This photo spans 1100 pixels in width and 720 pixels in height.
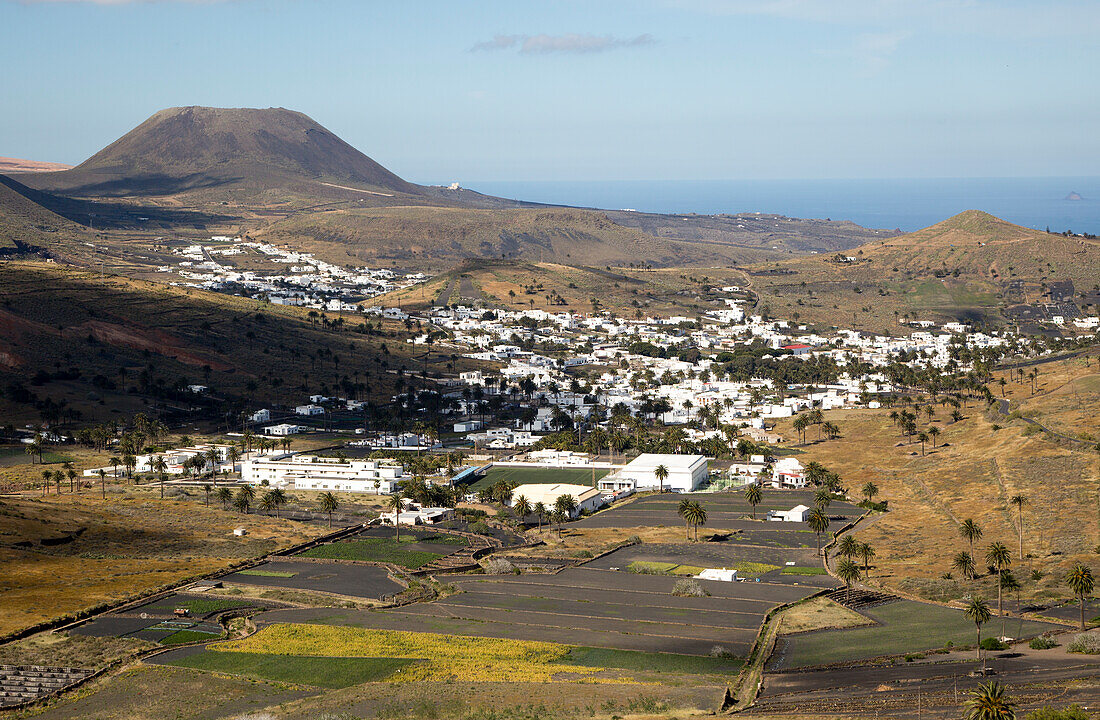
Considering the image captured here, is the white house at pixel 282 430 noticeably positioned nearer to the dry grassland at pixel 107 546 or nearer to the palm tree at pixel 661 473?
the dry grassland at pixel 107 546

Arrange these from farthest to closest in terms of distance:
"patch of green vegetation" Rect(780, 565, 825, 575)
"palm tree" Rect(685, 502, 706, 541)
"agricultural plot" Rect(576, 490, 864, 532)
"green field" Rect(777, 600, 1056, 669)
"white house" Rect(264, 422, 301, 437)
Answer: "white house" Rect(264, 422, 301, 437)
"agricultural plot" Rect(576, 490, 864, 532)
"palm tree" Rect(685, 502, 706, 541)
"patch of green vegetation" Rect(780, 565, 825, 575)
"green field" Rect(777, 600, 1056, 669)

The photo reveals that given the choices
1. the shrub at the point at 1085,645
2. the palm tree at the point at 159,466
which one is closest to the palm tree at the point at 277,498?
the palm tree at the point at 159,466

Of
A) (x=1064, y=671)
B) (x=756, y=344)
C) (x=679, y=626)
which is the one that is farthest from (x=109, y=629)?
(x=756, y=344)

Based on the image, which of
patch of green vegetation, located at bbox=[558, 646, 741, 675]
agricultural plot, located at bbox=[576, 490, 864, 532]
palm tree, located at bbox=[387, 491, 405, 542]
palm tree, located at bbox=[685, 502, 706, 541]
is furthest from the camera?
agricultural plot, located at bbox=[576, 490, 864, 532]

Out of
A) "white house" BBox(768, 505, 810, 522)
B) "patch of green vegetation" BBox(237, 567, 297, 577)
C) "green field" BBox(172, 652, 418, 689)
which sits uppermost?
"white house" BBox(768, 505, 810, 522)

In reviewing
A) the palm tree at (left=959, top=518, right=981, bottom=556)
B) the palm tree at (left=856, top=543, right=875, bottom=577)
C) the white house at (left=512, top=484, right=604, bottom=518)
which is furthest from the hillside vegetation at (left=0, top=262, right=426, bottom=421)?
the palm tree at (left=959, top=518, right=981, bottom=556)

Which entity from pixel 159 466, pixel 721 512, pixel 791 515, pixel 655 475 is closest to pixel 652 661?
pixel 791 515

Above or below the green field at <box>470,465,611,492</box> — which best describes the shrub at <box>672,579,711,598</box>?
below

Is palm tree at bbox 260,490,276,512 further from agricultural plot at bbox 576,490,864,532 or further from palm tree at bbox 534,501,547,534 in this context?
agricultural plot at bbox 576,490,864,532
